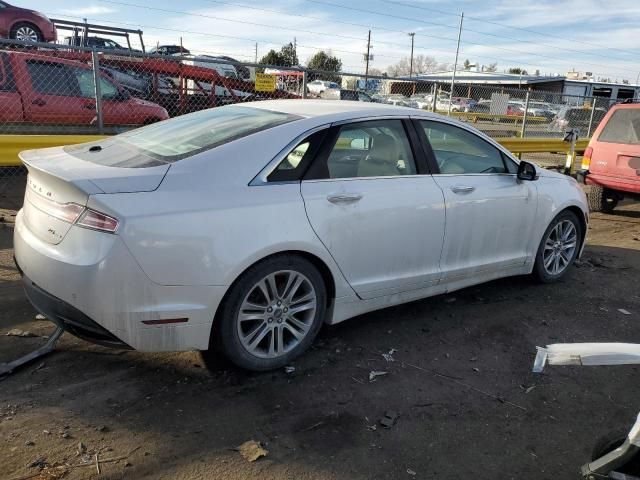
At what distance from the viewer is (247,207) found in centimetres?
308

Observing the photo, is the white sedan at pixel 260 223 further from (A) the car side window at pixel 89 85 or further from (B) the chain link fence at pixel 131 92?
(A) the car side window at pixel 89 85

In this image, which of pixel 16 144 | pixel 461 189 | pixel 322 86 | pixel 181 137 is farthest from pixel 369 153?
pixel 322 86

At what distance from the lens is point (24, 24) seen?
14.8m

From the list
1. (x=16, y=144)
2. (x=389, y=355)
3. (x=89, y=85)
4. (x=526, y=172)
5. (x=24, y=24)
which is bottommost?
(x=389, y=355)

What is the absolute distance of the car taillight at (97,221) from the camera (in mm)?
2732

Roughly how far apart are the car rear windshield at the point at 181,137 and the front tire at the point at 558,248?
2770mm

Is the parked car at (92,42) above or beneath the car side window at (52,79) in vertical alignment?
above

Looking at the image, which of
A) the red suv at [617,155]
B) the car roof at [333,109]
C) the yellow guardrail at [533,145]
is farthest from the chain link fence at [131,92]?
the car roof at [333,109]

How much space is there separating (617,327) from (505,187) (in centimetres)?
140

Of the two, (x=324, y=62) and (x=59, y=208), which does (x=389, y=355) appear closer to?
(x=59, y=208)

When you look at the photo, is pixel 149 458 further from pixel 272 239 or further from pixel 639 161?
pixel 639 161

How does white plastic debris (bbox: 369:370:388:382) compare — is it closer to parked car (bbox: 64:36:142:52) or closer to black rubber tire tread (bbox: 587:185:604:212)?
black rubber tire tread (bbox: 587:185:604:212)

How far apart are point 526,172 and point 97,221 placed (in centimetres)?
342

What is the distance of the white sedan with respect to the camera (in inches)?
111
